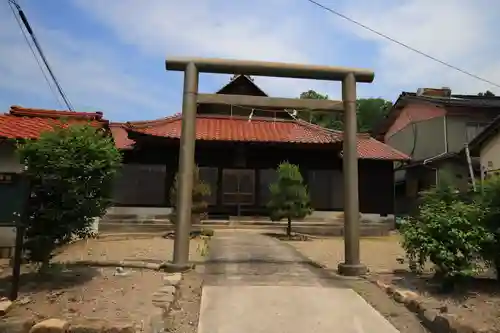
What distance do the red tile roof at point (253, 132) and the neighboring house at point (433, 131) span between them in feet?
9.41

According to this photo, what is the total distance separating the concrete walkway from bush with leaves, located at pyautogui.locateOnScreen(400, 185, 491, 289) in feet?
4.62

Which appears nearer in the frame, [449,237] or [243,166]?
[449,237]

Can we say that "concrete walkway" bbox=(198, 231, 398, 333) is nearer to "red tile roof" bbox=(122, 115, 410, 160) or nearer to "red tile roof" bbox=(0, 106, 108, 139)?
"red tile roof" bbox=(0, 106, 108, 139)

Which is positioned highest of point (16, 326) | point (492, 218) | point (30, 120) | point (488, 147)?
point (488, 147)

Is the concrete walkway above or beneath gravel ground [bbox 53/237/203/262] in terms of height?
beneath

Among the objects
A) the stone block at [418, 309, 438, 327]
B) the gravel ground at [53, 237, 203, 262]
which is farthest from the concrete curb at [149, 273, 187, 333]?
the stone block at [418, 309, 438, 327]

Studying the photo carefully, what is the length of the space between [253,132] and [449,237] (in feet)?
43.7

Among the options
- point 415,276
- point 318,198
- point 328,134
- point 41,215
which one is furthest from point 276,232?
point 41,215

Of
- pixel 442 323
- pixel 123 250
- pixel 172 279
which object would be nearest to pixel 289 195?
pixel 123 250

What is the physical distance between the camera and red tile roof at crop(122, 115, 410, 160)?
17734mm

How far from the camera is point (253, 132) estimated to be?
62.6 feet

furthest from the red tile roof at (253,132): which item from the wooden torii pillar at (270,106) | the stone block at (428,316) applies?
the stone block at (428,316)

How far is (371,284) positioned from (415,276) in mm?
1072

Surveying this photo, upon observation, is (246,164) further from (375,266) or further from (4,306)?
(4,306)
